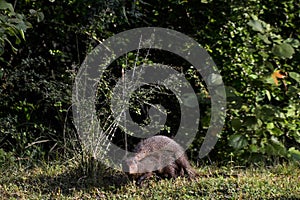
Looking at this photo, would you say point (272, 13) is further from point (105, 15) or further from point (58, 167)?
point (58, 167)

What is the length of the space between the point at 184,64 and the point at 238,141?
1221 millimetres

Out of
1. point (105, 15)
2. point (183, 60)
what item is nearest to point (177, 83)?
point (183, 60)

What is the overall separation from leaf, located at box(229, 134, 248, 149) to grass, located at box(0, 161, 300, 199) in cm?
56

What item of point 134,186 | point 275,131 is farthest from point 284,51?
point 134,186

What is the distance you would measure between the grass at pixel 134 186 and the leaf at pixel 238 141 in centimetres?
56

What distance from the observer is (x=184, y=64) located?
24.7ft

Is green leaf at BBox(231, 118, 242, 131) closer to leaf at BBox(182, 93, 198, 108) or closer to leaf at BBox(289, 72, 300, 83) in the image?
leaf at BBox(182, 93, 198, 108)

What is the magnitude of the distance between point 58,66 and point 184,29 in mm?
1639

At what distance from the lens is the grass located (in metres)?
5.50

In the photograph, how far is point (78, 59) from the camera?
7.31m

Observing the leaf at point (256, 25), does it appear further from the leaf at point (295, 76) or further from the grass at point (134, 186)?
the grass at point (134, 186)

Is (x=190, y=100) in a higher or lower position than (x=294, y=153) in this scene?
higher

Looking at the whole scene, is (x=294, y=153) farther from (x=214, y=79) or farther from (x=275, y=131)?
(x=214, y=79)

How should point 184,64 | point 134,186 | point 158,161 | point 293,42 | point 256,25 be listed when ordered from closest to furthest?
point 134,186, point 158,161, point 256,25, point 293,42, point 184,64
